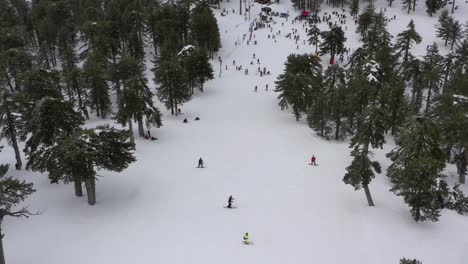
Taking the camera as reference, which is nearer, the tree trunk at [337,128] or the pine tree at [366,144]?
the pine tree at [366,144]

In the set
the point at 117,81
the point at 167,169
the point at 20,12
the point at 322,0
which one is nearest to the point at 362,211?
the point at 167,169

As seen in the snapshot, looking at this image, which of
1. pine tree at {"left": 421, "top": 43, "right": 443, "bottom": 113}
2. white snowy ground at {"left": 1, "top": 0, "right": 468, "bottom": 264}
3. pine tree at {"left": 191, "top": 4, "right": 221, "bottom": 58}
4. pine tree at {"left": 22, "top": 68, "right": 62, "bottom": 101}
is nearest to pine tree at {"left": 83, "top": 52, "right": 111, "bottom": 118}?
pine tree at {"left": 22, "top": 68, "right": 62, "bottom": 101}

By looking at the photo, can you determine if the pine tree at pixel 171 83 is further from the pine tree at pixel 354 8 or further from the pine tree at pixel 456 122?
the pine tree at pixel 354 8

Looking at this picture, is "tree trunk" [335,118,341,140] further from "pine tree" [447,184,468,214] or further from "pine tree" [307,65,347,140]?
"pine tree" [447,184,468,214]

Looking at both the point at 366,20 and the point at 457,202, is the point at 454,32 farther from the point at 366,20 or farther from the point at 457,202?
the point at 457,202

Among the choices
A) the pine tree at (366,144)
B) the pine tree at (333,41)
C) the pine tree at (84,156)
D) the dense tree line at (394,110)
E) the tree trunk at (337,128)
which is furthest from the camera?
the pine tree at (333,41)

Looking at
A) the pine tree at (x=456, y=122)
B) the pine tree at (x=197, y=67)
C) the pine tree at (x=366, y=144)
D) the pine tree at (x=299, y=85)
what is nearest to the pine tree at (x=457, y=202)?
the pine tree at (x=456, y=122)

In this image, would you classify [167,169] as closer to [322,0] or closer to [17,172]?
[17,172]

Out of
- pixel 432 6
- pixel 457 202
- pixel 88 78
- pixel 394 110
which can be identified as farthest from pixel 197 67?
pixel 432 6

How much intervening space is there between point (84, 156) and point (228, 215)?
11.7 metres

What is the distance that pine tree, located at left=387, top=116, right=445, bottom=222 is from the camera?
30672 millimetres

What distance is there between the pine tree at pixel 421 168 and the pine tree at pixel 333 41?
42912 millimetres

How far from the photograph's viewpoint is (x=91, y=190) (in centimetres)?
3366

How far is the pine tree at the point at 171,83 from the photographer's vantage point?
5542cm
